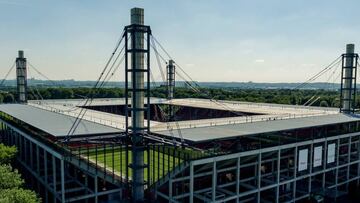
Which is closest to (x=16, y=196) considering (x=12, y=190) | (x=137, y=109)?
(x=12, y=190)

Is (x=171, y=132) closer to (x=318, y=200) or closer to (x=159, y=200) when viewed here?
(x=159, y=200)

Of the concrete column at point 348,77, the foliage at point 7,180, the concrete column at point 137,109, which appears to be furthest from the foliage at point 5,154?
the concrete column at point 348,77

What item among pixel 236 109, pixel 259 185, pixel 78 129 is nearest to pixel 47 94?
pixel 236 109

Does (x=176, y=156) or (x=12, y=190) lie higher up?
(x=176, y=156)

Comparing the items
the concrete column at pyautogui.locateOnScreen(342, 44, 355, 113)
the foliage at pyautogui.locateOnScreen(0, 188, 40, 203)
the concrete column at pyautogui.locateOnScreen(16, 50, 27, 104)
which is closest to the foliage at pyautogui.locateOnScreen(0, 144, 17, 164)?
the foliage at pyautogui.locateOnScreen(0, 188, 40, 203)

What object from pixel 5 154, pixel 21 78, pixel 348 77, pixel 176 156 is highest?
pixel 348 77

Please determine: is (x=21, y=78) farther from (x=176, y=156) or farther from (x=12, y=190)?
(x=176, y=156)
